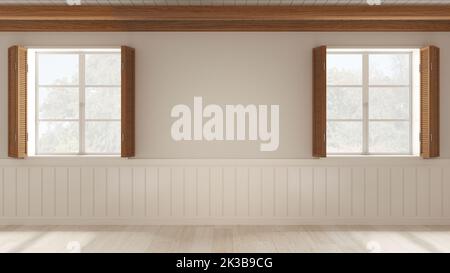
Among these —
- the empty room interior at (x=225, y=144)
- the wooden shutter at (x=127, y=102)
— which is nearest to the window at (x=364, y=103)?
the empty room interior at (x=225, y=144)

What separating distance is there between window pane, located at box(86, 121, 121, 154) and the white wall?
209mm

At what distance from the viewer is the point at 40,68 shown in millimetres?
5551

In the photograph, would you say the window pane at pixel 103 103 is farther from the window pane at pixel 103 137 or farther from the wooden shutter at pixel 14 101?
the wooden shutter at pixel 14 101

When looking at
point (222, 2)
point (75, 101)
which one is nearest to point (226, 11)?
point (222, 2)

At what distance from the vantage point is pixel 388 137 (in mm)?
5543

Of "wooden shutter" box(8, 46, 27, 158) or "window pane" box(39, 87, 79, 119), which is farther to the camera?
"window pane" box(39, 87, 79, 119)

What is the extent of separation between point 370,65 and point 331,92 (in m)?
0.60

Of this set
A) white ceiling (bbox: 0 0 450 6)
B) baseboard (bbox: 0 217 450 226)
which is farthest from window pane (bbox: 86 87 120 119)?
baseboard (bbox: 0 217 450 226)

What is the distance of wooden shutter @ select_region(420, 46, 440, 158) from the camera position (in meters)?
5.23

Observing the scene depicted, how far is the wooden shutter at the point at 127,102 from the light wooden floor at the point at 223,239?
3.16ft

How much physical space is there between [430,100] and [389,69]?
63 centimetres

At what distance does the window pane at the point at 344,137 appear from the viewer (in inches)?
217

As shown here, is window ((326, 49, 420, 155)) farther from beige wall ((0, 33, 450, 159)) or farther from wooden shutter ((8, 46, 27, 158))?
wooden shutter ((8, 46, 27, 158))

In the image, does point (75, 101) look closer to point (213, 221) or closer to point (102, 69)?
point (102, 69)
